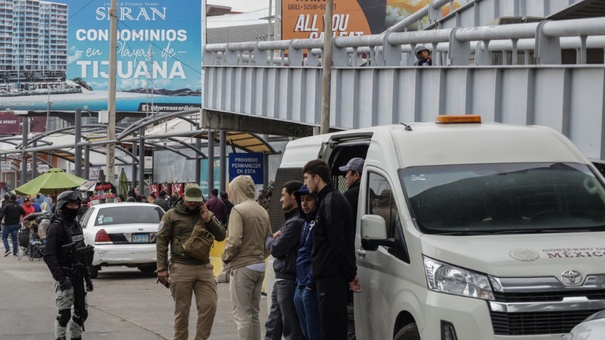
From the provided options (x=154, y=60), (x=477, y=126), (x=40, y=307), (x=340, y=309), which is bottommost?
(x=40, y=307)

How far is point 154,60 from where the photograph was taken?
66625mm

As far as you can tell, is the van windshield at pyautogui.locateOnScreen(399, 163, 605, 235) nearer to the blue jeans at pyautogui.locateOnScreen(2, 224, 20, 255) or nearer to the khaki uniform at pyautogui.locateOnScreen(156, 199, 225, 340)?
the khaki uniform at pyautogui.locateOnScreen(156, 199, 225, 340)

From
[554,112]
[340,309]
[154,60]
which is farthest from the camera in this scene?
[154,60]

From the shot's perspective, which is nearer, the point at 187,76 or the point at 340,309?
the point at 340,309

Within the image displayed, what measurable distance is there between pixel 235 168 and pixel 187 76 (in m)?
36.3

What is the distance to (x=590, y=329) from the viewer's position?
704 cm

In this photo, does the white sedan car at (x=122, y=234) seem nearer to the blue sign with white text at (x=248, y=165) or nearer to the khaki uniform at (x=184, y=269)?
the blue sign with white text at (x=248, y=165)

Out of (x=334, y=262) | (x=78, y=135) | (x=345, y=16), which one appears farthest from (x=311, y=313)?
(x=345, y=16)

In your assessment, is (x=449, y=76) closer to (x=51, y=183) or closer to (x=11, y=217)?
(x=11, y=217)

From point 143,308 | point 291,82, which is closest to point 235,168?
point 291,82

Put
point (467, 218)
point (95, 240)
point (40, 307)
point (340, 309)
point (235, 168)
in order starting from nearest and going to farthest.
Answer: point (467, 218) < point (340, 309) < point (40, 307) < point (95, 240) < point (235, 168)

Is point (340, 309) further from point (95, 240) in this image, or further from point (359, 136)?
point (95, 240)

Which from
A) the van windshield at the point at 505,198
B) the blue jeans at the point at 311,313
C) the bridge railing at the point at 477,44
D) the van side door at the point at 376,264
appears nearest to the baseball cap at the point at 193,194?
the blue jeans at the point at 311,313

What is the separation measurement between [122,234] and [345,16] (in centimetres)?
2912
